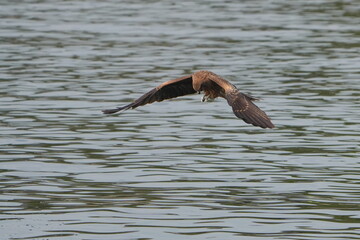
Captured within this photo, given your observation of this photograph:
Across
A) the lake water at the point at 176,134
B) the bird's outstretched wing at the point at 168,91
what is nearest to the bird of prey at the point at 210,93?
the bird's outstretched wing at the point at 168,91

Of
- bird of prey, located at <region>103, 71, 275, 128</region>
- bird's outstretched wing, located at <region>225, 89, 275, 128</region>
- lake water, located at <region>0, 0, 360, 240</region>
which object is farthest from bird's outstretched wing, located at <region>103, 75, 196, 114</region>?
bird's outstretched wing, located at <region>225, 89, 275, 128</region>

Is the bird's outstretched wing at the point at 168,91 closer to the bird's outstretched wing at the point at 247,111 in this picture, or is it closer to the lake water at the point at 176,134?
the lake water at the point at 176,134

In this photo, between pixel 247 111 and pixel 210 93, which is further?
pixel 210 93

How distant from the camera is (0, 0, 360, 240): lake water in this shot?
35.7ft

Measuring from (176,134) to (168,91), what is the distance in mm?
2326

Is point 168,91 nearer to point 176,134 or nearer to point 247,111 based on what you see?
point 247,111

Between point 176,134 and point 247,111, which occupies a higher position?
point 247,111

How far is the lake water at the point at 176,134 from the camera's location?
10891 millimetres

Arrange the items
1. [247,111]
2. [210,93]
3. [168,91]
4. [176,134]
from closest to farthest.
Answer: [247,111]
[210,93]
[168,91]
[176,134]

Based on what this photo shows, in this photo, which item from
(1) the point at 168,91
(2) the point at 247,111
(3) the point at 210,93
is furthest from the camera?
(1) the point at 168,91

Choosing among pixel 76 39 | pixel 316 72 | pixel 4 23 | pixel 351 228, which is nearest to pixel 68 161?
pixel 351 228

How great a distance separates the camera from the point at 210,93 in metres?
12.6

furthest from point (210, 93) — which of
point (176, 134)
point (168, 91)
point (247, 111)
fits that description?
point (176, 134)

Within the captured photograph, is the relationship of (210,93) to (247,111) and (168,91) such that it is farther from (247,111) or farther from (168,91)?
(247,111)
